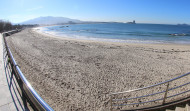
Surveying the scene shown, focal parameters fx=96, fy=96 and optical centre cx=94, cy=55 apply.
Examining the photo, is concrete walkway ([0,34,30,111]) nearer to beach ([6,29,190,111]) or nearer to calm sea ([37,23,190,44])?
beach ([6,29,190,111])

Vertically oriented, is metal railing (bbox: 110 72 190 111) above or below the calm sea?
below

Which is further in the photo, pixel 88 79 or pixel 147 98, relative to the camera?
pixel 88 79

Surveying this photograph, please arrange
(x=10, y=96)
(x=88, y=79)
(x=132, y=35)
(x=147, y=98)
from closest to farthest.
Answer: (x=10, y=96) → (x=147, y=98) → (x=88, y=79) → (x=132, y=35)

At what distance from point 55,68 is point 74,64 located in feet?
5.18

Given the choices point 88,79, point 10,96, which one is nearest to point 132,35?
point 88,79

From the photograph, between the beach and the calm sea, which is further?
the calm sea

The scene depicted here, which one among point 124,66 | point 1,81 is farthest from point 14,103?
point 124,66

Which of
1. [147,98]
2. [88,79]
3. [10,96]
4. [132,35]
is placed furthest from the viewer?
[132,35]

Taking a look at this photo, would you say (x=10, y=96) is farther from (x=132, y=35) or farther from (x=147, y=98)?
(x=132, y=35)

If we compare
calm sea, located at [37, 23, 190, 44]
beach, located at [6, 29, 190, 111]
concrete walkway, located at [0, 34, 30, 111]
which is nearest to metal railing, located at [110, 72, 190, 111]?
beach, located at [6, 29, 190, 111]

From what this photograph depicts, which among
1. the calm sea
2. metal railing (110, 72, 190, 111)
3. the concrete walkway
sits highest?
the calm sea

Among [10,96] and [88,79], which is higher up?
[10,96]

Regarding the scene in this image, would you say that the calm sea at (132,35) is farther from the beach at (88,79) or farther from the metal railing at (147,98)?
the metal railing at (147,98)

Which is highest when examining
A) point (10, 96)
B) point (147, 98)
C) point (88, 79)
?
point (10, 96)
